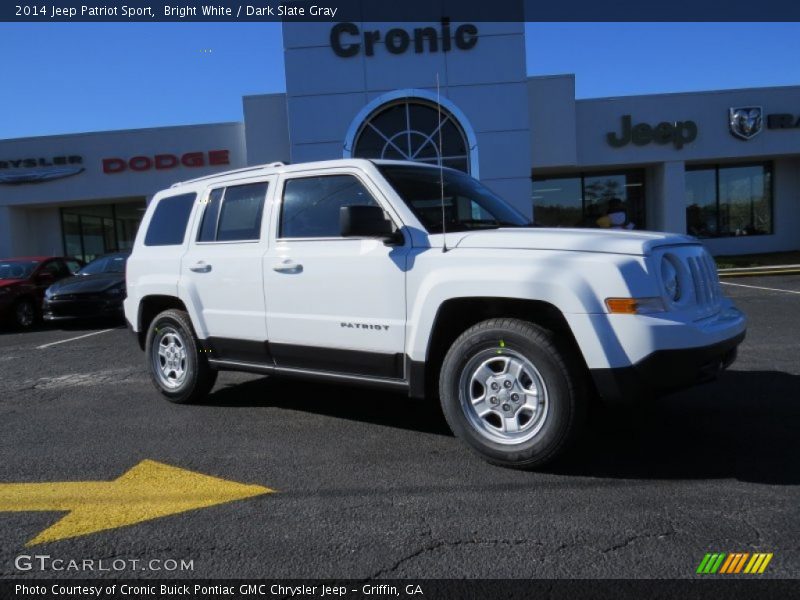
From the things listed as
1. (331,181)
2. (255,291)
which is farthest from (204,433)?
(331,181)

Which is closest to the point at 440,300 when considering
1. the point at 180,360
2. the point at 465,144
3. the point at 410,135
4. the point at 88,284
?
the point at 180,360

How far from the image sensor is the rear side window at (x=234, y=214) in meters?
4.93

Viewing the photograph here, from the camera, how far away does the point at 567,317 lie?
11.4ft

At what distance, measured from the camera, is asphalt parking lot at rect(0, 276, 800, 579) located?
9.11 feet

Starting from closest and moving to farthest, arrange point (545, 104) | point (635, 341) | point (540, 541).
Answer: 1. point (540, 541)
2. point (635, 341)
3. point (545, 104)

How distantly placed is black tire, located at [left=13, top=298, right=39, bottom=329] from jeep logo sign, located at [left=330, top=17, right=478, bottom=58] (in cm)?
1133

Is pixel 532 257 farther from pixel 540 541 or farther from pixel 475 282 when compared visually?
pixel 540 541

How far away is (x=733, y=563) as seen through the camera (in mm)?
2639

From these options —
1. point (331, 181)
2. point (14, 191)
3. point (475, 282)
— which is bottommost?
point (475, 282)

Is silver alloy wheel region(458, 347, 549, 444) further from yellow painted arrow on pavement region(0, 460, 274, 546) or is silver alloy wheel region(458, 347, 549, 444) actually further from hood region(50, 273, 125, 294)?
hood region(50, 273, 125, 294)

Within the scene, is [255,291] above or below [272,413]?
above
